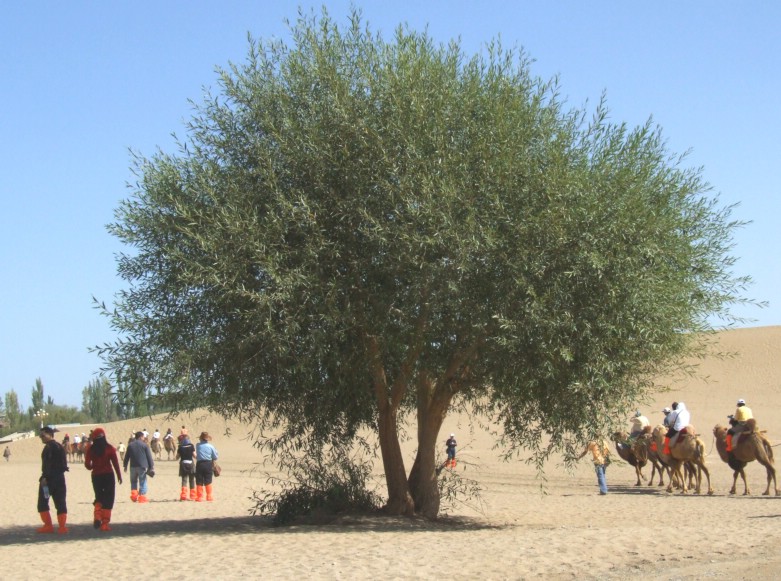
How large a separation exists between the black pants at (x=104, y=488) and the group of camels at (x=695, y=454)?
1037 centimetres

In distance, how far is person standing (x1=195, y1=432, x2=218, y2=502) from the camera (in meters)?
24.6

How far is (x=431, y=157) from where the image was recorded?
15.8 meters

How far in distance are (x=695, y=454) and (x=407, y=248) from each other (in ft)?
43.1

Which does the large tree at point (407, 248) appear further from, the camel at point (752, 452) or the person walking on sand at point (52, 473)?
the camel at point (752, 452)

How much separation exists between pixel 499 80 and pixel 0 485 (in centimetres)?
3118

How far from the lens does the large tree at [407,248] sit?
50.5 ft

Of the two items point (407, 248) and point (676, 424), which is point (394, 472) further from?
point (676, 424)

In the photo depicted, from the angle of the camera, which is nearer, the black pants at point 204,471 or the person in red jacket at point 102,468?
the person in red jacket at point 102,468

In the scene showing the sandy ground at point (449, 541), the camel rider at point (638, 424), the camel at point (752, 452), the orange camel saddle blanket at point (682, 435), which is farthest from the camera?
the camel rider at point (638, 424)

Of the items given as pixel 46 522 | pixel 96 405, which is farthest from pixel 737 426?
pixel 96 405

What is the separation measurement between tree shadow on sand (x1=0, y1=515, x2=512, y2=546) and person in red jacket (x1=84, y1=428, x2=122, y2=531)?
0.47 m

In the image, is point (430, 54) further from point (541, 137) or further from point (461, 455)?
point (461, 455)

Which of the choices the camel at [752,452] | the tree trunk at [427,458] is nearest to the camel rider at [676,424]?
the camel at [752,452]

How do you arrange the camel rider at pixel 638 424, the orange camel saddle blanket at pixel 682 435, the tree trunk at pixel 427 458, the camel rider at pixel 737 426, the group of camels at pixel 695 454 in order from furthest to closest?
the camel rider at pixel 638 424 < the orange camel saddle blanket at pixel 682 435 < the camel rider at pixel 737 426 < the group of camels at pixel 695 454 < the tree trunk at pixel 427 458
